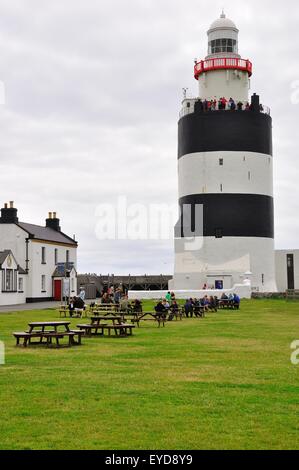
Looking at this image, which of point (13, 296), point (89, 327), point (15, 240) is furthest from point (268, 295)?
point (89, 327)

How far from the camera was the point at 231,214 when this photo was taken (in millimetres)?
49438

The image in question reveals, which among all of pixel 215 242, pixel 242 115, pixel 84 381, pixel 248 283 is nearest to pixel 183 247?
pixel 215 242

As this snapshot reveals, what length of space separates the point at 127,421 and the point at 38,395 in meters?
2.34

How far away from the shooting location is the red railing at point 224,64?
164ft

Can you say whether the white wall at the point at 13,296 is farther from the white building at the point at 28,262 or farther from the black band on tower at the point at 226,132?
the black band on tower at the point at 226,132

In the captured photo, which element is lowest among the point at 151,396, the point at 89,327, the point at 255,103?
the point at 151,396

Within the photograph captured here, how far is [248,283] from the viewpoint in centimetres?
4822

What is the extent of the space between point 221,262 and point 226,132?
9965 millimetres

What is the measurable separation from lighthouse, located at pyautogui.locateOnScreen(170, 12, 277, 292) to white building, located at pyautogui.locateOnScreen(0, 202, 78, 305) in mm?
9999

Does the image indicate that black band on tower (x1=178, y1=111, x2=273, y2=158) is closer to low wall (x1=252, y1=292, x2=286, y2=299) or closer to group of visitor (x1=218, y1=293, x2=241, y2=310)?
low wall (x1=252, y1=292, x2=286, y2=299)

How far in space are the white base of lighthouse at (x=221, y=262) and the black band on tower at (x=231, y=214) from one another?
0.54 meters

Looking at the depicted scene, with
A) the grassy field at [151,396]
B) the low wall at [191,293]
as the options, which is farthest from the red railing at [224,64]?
the grassy field at [151,396]

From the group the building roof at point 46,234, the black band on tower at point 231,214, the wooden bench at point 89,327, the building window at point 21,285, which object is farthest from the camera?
the building roof at point 46,234

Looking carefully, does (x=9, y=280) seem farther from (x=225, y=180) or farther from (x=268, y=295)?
(x=268, y=295)
